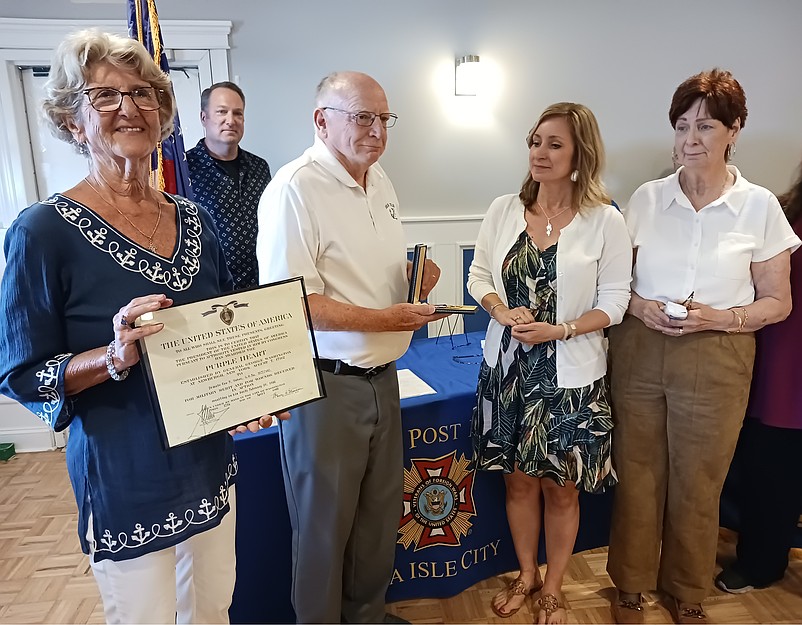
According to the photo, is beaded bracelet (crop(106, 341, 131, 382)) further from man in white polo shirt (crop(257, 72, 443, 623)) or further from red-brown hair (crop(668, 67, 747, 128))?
red-brown hair (crop(668, 67, 747, 128))

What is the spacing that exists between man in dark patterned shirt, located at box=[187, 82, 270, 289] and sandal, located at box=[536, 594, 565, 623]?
1656 mm

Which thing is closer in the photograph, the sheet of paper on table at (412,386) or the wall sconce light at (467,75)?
the sheet of paper on table at (412,386)

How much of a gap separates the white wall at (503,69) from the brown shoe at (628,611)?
2.30 m

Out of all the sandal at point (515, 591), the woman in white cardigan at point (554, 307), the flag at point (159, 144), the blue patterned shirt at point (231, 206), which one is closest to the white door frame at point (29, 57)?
the blue patterned shirt at point (231, 206)

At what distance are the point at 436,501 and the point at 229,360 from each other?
1183 millimetres

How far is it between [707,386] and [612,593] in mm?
905

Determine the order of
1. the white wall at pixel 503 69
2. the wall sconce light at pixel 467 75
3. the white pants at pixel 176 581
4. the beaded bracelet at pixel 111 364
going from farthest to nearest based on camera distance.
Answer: the wall sconce light at pixel 467 75, the white wall at pixel 503 69, the white pants at pixel 176 581, the beaded bracelet at pixel 111 364

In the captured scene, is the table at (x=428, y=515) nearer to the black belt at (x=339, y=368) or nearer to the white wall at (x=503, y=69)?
the black belt at (x=339, y=368)

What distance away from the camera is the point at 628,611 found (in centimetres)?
197

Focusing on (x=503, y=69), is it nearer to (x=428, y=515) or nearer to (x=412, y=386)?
(x=412, y=386)

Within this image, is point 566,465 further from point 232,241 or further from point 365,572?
point 232,241

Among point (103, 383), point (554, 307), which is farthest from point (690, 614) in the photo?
point (103, 383)

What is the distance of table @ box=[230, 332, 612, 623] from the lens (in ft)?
5.85

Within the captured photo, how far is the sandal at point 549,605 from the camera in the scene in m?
1.95
